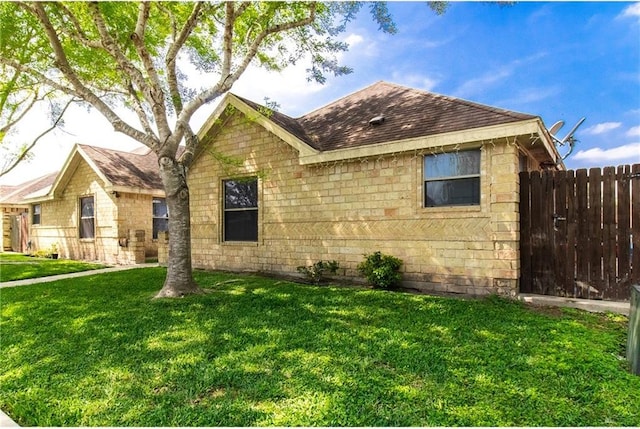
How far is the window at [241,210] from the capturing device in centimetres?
1044

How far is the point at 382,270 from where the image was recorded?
7.55 meters

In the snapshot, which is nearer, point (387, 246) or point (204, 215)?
point (387, 246)

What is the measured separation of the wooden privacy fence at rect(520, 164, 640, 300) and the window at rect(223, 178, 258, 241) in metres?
7.24

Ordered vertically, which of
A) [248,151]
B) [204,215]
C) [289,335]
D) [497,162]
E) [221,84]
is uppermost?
[221,84]

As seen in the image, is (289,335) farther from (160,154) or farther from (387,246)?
(160,154)

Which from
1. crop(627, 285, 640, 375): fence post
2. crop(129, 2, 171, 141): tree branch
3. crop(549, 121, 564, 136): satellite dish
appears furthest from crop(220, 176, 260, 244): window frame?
crop(549, 121, 564, 136): satellite dish

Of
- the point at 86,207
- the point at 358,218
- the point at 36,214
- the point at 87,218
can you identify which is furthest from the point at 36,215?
the point at 358,218

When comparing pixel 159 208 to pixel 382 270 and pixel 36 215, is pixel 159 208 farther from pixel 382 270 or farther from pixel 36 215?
pixel 382 270

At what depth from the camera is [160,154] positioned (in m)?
7.09

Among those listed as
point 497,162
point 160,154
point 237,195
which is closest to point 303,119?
point 237,195

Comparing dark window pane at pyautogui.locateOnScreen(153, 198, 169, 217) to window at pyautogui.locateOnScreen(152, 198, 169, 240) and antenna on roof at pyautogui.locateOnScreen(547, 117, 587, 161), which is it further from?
antenna on roof at pyautogui.locateOnScreen(547, 117, 587, 161)

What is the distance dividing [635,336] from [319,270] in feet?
19.8

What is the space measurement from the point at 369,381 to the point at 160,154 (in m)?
6.22

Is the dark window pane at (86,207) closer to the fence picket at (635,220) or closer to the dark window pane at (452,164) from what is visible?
the dark window pane at (452,164)
